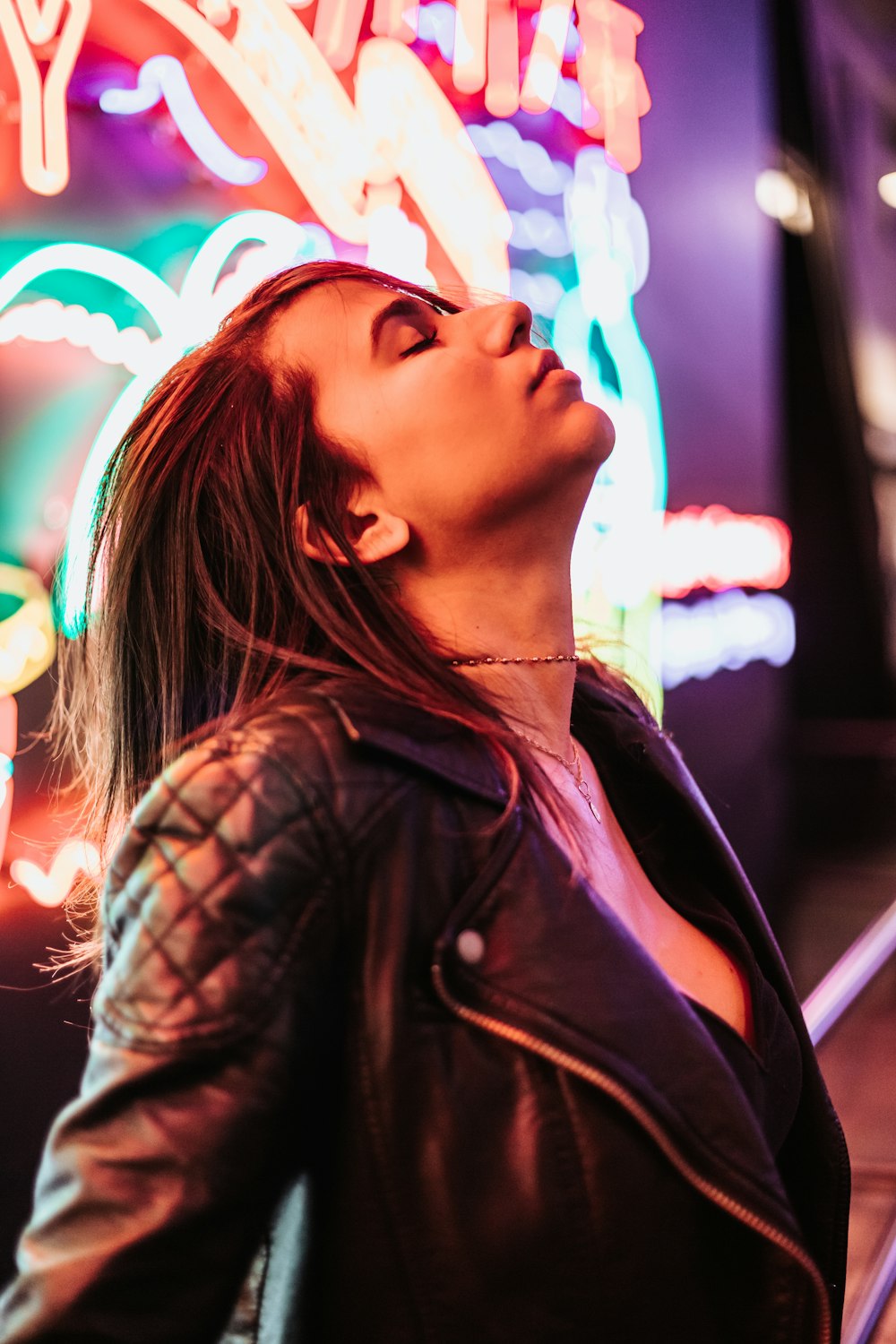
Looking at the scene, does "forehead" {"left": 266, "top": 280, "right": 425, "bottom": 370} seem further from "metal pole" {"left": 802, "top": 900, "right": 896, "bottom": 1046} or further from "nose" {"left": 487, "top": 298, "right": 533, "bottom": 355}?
"metal pole" {"left": 802, "top": 900, "right": 896, "bottom": 1046}

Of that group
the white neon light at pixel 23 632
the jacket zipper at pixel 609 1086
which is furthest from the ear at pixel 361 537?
the white neon light at pixel 23 632

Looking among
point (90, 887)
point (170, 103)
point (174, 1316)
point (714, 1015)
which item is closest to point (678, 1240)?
point (714, 1015)

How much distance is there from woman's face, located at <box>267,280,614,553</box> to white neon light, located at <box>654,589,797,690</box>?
222 centimetres

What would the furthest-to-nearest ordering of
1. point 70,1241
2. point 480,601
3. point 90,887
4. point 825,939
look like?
1. point 825,939
2. point 90,887
3. point 480,601
4. point 70,1241

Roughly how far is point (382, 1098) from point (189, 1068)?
0.15 m

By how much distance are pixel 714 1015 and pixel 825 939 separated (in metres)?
3.28

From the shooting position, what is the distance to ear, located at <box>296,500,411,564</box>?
1.06 m

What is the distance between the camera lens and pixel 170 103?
67.9 inches

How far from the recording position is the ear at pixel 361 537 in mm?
1064

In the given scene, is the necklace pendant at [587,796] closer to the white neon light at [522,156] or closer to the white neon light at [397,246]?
the white neon light at [397,246]

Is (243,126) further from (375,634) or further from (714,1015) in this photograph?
(714,1015)

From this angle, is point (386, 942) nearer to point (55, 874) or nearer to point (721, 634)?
point (55, 874)

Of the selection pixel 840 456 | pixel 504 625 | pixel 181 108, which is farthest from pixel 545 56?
pixel 840 456

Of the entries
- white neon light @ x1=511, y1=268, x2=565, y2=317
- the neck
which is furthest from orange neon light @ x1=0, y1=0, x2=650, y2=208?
the neck
